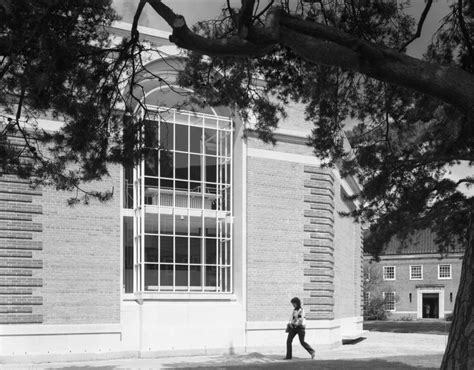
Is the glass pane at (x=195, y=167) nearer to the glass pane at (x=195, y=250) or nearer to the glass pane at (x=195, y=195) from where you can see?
the glass pane at (x=195, y=195)

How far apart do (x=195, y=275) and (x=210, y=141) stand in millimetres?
4526

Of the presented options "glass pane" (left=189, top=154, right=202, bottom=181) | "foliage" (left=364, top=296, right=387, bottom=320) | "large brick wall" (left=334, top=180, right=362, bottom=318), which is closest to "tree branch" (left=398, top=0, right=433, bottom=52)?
"glass pane" (left=189, top=154, right=202, bottom=181)

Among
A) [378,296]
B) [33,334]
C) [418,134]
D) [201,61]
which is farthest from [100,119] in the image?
[378,296]

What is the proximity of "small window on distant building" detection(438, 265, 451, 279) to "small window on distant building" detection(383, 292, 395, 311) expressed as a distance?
535 cm

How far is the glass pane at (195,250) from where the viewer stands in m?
19.9

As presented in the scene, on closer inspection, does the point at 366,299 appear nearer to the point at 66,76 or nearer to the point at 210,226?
the point at 210,226

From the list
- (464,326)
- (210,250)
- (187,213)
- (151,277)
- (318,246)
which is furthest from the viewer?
(318,246)

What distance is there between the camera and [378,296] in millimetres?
64000

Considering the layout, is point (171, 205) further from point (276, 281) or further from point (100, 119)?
point (100, 119)

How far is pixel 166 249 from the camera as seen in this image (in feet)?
63.3

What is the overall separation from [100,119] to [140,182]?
9.20 m

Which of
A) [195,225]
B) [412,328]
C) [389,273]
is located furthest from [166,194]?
[389,273]

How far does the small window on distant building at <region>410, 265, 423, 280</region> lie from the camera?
69.1 metres

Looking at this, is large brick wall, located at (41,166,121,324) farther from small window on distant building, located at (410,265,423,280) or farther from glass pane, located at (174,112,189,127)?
small window on distant building, located at (410,265,423,280)
